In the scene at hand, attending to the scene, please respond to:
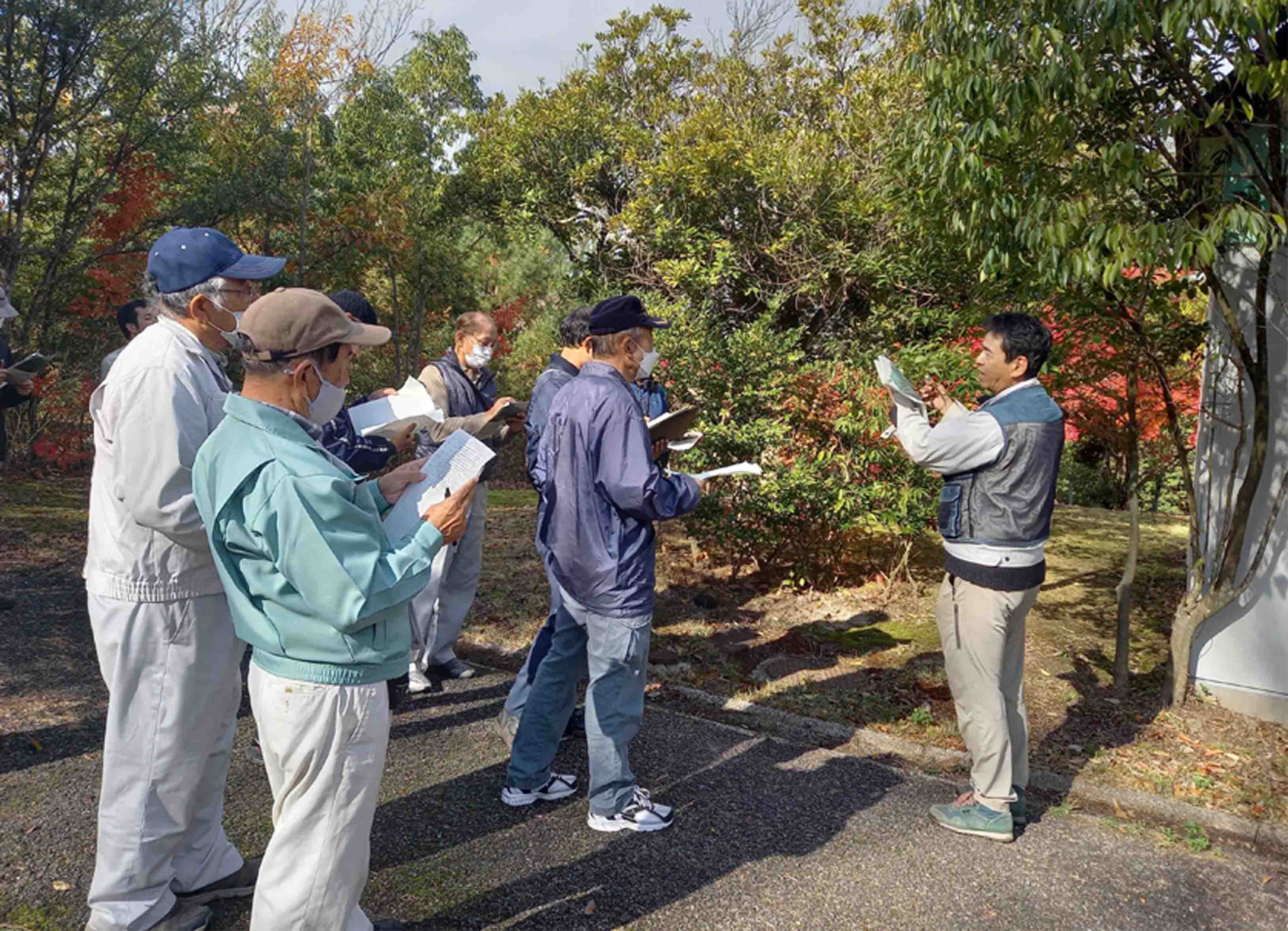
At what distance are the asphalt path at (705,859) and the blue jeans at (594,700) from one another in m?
0.19

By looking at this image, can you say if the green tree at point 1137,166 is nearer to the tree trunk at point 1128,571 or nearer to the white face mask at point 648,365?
the tree trunk at point 1128,571

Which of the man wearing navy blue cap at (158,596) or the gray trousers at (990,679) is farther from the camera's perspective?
the gray trousers at (990,679)

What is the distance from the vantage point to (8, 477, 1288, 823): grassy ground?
463cm

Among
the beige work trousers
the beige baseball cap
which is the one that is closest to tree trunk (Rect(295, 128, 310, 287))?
the beige baseball cap

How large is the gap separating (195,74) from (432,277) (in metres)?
4.58

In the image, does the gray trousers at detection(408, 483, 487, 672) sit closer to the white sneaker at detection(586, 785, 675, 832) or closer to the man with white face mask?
the man with white face mask

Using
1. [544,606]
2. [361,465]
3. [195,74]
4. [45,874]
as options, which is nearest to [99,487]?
[361,465]

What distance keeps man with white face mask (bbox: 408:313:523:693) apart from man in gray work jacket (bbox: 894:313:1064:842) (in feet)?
7.98

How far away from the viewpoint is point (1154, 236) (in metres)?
4.00

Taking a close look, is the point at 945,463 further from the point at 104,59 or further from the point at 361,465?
the point at 104,59

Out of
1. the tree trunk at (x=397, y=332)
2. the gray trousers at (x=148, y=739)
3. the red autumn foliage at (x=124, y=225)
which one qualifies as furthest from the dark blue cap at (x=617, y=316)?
the tree trunk at (x=397, y=332)

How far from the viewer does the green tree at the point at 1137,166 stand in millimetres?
4008

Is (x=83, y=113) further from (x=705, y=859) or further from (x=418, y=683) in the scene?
(x=705, y=859)

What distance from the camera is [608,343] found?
12.0 feet
